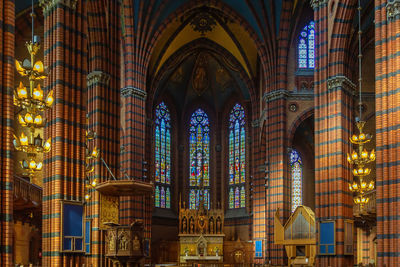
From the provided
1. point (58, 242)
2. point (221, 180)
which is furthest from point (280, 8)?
point (58, 242)

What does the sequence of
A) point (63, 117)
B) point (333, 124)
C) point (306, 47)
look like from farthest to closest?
point (306, 47) → point (333, 124) → point (63, 117)

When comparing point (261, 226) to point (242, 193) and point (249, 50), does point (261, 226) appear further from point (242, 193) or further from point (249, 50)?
point (249, 50)

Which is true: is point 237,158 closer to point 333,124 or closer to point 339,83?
point 333,124

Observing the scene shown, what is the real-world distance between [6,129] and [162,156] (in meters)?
33.3

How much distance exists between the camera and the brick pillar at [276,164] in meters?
33.3

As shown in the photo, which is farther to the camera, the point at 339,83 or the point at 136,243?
the point at 339,83

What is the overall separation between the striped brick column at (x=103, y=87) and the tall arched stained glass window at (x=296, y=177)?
2091 centimetres

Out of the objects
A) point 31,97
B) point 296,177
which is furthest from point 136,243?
point 296,177

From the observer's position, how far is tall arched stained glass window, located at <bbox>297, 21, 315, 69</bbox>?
114 feet

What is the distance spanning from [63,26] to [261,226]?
23336 millimetres

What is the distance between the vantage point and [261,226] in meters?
38.4

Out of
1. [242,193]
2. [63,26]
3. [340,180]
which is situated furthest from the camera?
[242,193]

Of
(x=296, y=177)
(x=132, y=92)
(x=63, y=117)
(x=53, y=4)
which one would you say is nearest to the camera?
(x=63, y=117)

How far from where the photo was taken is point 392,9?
60.5 ft
